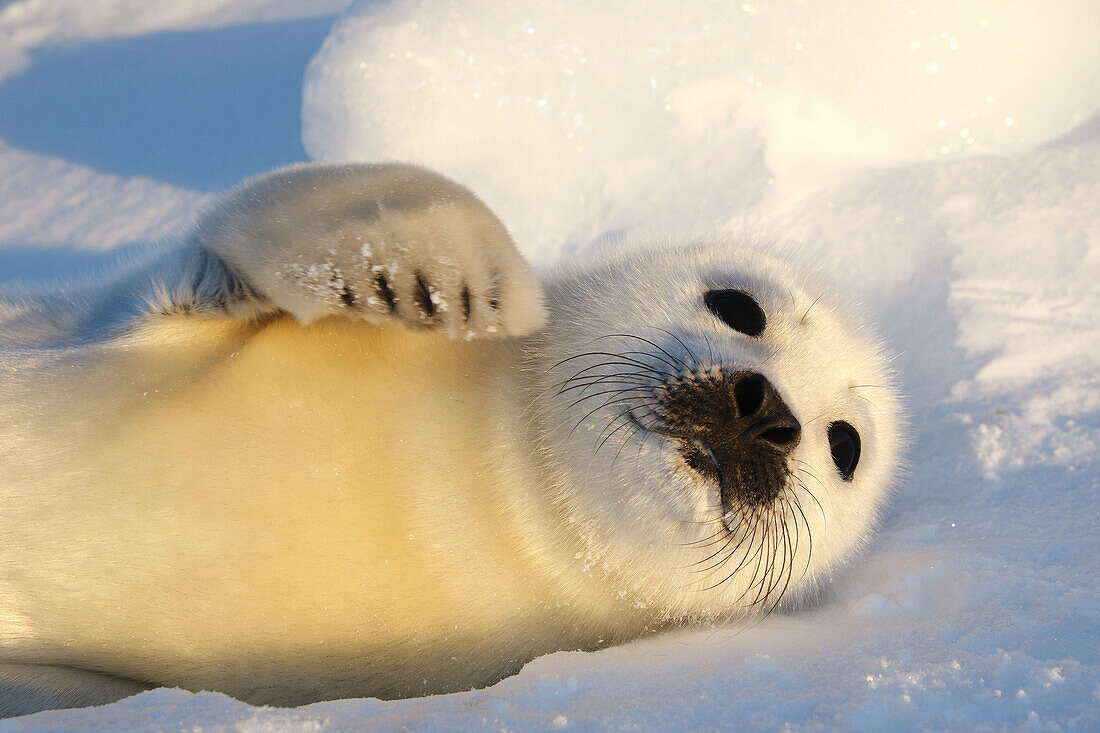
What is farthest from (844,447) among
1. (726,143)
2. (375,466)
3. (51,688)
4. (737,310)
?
(726,143)

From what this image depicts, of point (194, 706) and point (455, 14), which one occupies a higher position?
point (455, 14)

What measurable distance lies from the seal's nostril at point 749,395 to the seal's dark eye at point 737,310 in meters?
0.26

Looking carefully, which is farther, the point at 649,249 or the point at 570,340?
the point at 649,249

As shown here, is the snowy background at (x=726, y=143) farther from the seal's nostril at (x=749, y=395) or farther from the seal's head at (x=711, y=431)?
the seal's nostril at (x=749, y=395)

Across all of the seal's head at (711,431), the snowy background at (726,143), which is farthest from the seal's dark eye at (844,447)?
the snowy background at (726,143)

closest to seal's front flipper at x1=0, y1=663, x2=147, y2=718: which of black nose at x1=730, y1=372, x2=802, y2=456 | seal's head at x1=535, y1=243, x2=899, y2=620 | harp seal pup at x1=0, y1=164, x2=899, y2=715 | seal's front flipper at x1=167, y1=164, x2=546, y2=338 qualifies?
harp seal pup at x1=0, y1=164, x2=899, y2=715

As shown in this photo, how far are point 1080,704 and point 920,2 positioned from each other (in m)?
2.89

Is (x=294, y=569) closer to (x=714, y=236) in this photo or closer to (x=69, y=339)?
(x=69, y=339)

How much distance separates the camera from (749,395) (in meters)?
1.70

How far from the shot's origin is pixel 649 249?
7.79ft

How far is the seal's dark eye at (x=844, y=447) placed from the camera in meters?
1.94

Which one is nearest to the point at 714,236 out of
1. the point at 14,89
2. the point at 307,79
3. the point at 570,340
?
the point at 570,340

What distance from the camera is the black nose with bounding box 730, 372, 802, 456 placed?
65.7 inches

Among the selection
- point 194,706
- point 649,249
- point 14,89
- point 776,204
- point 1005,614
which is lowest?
point 194,706
